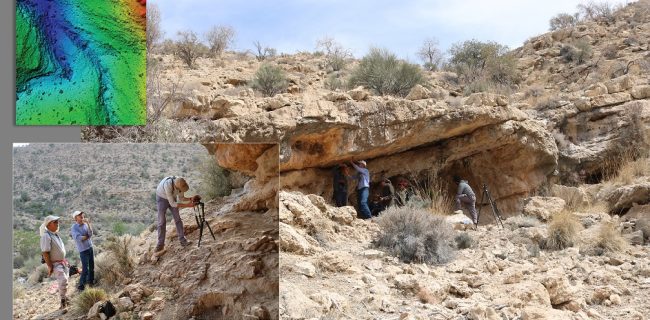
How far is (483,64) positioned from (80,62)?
42.6 feet

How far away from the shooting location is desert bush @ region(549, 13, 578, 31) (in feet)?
69.6

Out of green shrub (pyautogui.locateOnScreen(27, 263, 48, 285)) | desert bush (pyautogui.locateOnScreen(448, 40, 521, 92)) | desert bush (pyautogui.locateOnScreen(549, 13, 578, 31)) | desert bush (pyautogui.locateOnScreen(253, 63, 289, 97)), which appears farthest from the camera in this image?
desert bush (pyautogui.locateOnScreen(549, 13, 578, 31))

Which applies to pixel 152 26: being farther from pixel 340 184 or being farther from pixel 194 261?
pixel 194 261

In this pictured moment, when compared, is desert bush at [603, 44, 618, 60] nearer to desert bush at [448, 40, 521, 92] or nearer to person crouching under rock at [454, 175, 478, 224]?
desert bush at [448, 40, 521, 92]

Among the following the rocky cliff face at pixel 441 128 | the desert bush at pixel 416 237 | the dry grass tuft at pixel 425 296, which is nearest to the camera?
the dry grass tuft at pixel 425 296

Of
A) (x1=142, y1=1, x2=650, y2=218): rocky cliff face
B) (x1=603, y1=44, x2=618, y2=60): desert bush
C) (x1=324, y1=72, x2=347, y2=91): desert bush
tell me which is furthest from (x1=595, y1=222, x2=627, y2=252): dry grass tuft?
(x1=603, y1=44, x2=618, y2=60): desert bush

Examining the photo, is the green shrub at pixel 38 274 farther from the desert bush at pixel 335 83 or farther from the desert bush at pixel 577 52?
the desert bush at pixel 577 52

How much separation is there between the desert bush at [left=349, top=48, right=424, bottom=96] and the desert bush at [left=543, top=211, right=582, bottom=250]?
14.8ft

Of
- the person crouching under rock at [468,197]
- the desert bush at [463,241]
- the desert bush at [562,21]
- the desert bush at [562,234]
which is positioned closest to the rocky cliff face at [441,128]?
the person crouching under rock at [468,197]

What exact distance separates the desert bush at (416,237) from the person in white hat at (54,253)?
3.34m

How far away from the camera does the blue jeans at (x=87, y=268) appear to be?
304 centimetres

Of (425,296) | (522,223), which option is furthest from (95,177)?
(522,223)

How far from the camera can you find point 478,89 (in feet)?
43.3

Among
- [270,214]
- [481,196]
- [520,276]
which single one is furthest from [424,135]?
[270,214]
